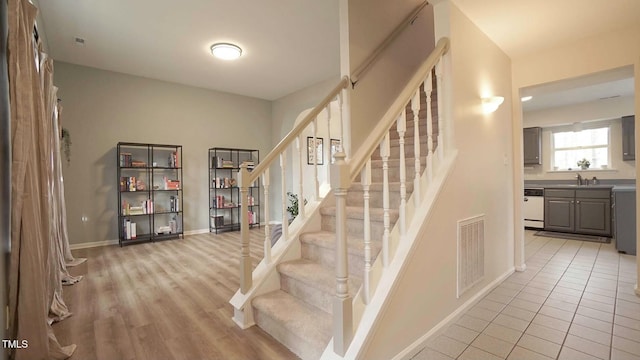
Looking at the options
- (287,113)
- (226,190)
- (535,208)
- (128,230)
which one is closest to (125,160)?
(128,230)

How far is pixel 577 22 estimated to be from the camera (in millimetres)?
2588

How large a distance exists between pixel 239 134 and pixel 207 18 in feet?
10.5

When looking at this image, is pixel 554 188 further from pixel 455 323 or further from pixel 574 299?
pixel 455 323

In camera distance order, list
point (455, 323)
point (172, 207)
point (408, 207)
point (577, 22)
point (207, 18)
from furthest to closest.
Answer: point (172, 207), point (207, 18), point (577, 22), point (455, 323), point (408, 207)

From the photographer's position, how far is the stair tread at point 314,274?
74.9 inches

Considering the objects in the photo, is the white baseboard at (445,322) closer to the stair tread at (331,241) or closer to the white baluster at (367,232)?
the white baluster at (367,232)

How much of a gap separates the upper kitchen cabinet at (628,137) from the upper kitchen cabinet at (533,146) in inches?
50.5

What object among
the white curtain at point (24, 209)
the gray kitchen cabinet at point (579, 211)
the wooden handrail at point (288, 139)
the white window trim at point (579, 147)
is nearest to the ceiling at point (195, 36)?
the wooden handrail at point (288, 139)

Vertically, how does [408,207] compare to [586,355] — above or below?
above

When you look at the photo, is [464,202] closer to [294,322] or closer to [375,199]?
[375,199]

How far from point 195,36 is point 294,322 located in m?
3.77

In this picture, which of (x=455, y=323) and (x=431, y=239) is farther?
(x=455, y=323)

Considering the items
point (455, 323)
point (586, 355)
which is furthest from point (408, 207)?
point (586, 355)

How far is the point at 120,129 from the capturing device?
5059 millimetres
